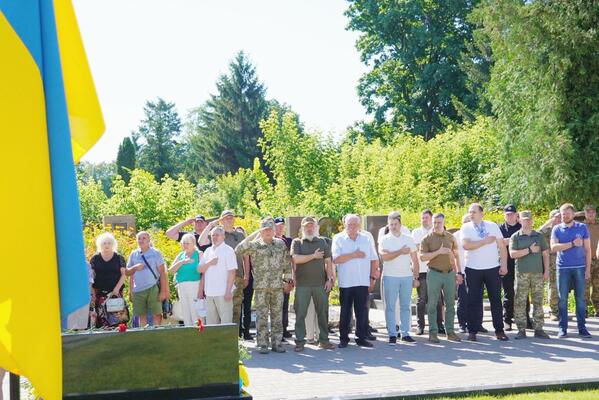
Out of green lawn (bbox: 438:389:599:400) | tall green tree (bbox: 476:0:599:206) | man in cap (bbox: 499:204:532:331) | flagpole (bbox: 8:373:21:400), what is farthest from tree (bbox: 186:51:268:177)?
flagpole (bbox: 8:373:21:400)

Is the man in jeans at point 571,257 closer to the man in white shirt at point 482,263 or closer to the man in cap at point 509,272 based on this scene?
the man in cap at point 509,272

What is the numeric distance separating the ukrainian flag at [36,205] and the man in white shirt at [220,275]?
846 cm

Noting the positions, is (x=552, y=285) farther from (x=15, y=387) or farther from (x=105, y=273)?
(x=15, y=387)

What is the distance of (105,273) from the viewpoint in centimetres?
1157

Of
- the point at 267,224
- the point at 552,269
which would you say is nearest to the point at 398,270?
the point at 267,224

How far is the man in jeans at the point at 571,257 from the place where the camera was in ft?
42.9

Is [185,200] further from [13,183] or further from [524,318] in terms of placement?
[13,183]

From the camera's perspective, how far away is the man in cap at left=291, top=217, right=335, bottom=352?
1245 cm

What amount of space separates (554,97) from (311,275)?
18663 mm

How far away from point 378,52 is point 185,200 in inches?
1093

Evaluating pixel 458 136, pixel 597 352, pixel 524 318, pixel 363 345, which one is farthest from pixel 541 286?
pixel 458 136

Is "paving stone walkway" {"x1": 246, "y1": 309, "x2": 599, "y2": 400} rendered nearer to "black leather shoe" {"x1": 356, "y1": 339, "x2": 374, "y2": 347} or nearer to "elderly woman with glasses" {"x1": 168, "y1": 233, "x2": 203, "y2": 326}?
"black leather shoe" {"x1": 356, "y1": 339, "x2": 374, "y2": 347}

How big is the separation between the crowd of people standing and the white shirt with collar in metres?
0.02

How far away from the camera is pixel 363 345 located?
41.3 feet
